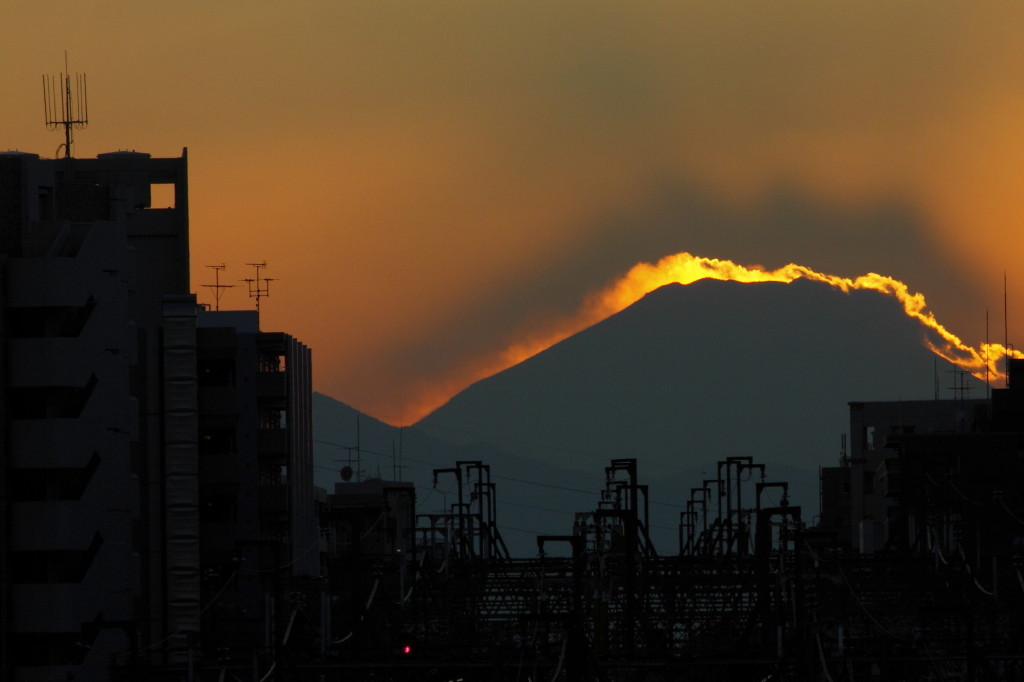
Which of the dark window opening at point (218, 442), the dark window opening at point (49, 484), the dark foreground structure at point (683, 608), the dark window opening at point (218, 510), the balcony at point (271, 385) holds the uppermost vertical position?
the balcony at point (271, 385)

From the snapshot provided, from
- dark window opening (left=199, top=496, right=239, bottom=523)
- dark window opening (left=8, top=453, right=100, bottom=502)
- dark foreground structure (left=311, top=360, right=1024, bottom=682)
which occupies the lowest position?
dark foreground structure (left=311, top=360, right=1024, bottom=682)

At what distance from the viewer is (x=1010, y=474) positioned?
112438 millimetres

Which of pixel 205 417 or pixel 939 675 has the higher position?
pixel 205 417

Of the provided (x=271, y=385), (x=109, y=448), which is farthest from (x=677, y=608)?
(x=271, y=385)

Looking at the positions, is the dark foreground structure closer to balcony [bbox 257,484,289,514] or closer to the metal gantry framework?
the metal gantry framework

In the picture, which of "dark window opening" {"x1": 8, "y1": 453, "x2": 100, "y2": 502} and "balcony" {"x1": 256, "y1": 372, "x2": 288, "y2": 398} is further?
"balcony" {"x1": 256, "y1": 372, "x2": 288, "y2": 398}

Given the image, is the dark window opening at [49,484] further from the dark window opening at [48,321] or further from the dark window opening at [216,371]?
the dark window opening at [216,371]

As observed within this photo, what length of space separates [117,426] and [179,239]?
65.7ft

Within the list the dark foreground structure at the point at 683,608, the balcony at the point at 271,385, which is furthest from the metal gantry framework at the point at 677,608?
the balcony at the point at 271,385

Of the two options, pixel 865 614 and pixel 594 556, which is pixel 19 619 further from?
pixel 865 614

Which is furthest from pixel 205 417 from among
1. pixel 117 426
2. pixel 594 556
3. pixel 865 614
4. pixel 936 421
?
pixel 936 421

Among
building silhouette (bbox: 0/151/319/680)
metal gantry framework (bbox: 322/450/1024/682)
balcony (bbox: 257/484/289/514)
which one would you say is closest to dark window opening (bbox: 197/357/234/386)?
building silhouette (bbox: 0/151/319/680)

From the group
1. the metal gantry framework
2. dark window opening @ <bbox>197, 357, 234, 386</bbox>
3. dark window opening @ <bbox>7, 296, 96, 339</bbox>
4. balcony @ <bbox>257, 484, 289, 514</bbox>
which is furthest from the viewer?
balcony @ <bbox>257, 484, 289, 514</bbox>

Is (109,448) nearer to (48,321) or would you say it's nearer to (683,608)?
(48,321)
